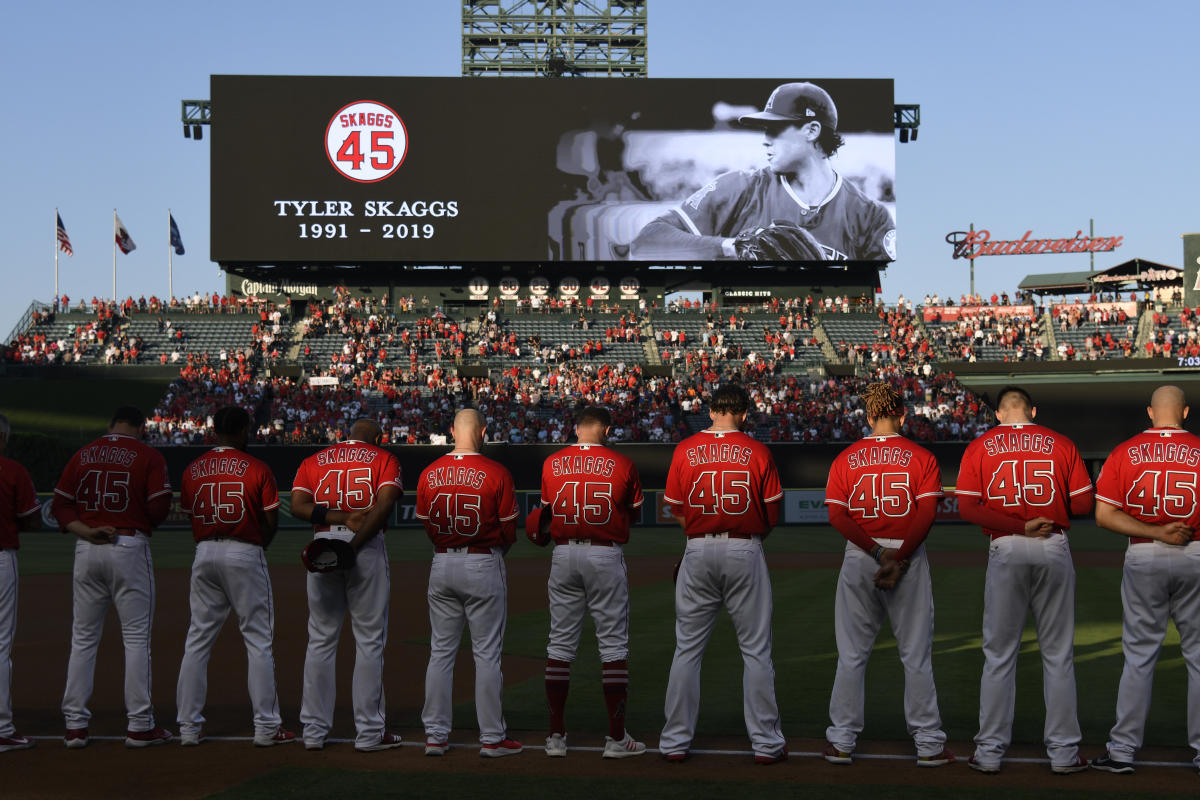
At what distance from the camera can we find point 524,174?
49.9 m

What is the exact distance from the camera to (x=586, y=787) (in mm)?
6879

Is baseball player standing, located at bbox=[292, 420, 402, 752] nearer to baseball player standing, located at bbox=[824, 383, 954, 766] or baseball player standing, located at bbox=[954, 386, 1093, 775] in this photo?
baseball player standing, located at bbox=[824, 383, 954, 766]

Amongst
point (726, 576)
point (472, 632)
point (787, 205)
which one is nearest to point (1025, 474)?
point (726, 576)

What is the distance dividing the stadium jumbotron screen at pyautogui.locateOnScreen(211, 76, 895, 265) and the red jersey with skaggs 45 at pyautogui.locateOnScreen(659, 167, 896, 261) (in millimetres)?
62

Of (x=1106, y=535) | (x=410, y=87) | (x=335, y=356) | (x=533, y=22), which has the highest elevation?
(x=533, y=22)

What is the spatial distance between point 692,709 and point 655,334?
139ft

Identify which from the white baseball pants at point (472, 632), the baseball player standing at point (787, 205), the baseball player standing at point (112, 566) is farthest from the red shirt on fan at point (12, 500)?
the baseball player standing at point (787, 205)

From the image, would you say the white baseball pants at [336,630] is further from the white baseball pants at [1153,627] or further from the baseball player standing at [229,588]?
the white baseball pants at [1153,627]

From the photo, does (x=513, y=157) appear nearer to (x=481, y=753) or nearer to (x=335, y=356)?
(x=335, y=356)

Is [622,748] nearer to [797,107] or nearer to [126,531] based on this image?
[126,531]

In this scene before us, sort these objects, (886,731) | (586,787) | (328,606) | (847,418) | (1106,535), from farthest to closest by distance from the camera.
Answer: (847,418) < (1106,535) < (886,731) < (328,606) < (586,787)

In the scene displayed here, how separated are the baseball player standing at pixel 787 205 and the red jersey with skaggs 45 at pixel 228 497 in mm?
42760

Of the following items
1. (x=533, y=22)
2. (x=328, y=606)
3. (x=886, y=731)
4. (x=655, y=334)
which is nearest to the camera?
(x=328, y=606)

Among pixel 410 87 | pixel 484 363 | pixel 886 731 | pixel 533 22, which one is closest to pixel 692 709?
pixel 886 731
